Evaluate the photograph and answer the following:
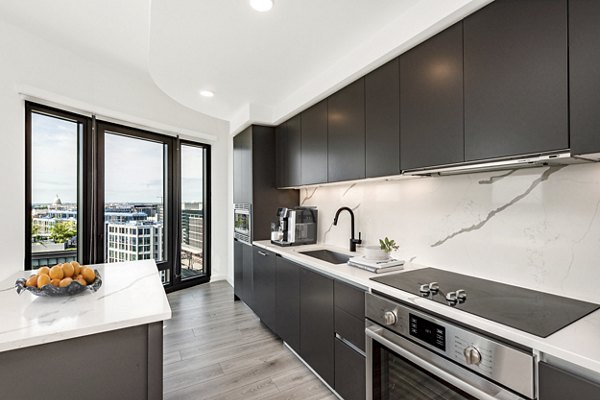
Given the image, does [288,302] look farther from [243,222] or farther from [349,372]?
[243,222]

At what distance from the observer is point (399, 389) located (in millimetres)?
1404

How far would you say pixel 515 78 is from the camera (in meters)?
1.20

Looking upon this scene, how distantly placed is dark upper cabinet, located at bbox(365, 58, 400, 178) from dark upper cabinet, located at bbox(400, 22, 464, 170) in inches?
1.9

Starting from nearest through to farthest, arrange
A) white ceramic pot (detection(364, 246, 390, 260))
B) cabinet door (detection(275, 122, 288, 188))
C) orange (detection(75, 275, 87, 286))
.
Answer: orange (detection(75, 275, 87, 286)), white ceramic pot (detection(364, 246, 390, 260)), cabinet door (detection(275, 122, 288, 188))

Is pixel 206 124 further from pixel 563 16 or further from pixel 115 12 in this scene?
pixel 563 16

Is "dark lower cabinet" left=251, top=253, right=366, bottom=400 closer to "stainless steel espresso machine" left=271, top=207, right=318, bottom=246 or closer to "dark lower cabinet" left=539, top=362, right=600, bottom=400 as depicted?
"stainless steel espresso machine" left=271, top=207, right=318, bottom=246

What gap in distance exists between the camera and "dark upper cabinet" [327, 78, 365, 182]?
2.07 m

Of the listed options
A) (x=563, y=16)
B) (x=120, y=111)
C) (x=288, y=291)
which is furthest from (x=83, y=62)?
(x=563, y=16)

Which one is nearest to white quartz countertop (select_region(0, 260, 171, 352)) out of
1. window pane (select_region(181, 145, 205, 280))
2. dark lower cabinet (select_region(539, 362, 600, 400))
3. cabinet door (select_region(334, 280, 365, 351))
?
cabinet door (select_region(334, 280, 365, 351))

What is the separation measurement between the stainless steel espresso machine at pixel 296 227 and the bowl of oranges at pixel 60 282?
1.69 meters

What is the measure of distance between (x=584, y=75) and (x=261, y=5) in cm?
153

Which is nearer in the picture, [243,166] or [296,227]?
[296,227]

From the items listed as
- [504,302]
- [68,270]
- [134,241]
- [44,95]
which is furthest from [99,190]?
[504,302]

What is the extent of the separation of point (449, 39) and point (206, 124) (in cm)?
367
